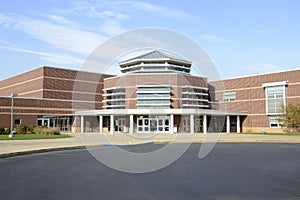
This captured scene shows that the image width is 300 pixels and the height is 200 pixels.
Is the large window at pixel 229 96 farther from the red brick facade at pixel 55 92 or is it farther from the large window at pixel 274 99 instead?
the red brick facade at pixel 55 92

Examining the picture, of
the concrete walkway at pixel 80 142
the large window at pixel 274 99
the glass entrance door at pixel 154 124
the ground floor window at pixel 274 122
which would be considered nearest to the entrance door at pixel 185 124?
the glass entrance door at pixel 154 124

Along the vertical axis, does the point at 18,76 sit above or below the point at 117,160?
above

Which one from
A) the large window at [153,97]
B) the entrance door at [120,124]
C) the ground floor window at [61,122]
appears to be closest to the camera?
the entrance door at [120,124]

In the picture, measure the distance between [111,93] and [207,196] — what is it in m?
50.0

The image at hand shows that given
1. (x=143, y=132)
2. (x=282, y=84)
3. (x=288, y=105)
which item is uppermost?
(x=282, y=84)

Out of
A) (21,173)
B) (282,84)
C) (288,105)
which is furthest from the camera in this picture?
(282,84)

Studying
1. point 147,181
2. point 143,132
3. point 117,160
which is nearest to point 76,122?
point 143,132

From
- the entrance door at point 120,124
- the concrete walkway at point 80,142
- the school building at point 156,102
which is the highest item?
the school building at point 156,102

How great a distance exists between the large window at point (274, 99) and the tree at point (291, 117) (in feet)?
Answer: 6.46

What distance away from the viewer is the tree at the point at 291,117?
4200cm

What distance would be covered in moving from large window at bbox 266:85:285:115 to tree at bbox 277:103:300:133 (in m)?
1.97

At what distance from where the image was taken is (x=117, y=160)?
44.2 feet

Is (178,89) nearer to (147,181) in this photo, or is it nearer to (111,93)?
(111,93)

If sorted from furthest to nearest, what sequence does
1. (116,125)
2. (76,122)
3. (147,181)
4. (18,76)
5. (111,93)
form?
(18,76)
(111,93)
(76,122)
(116,125)
(147,181)
